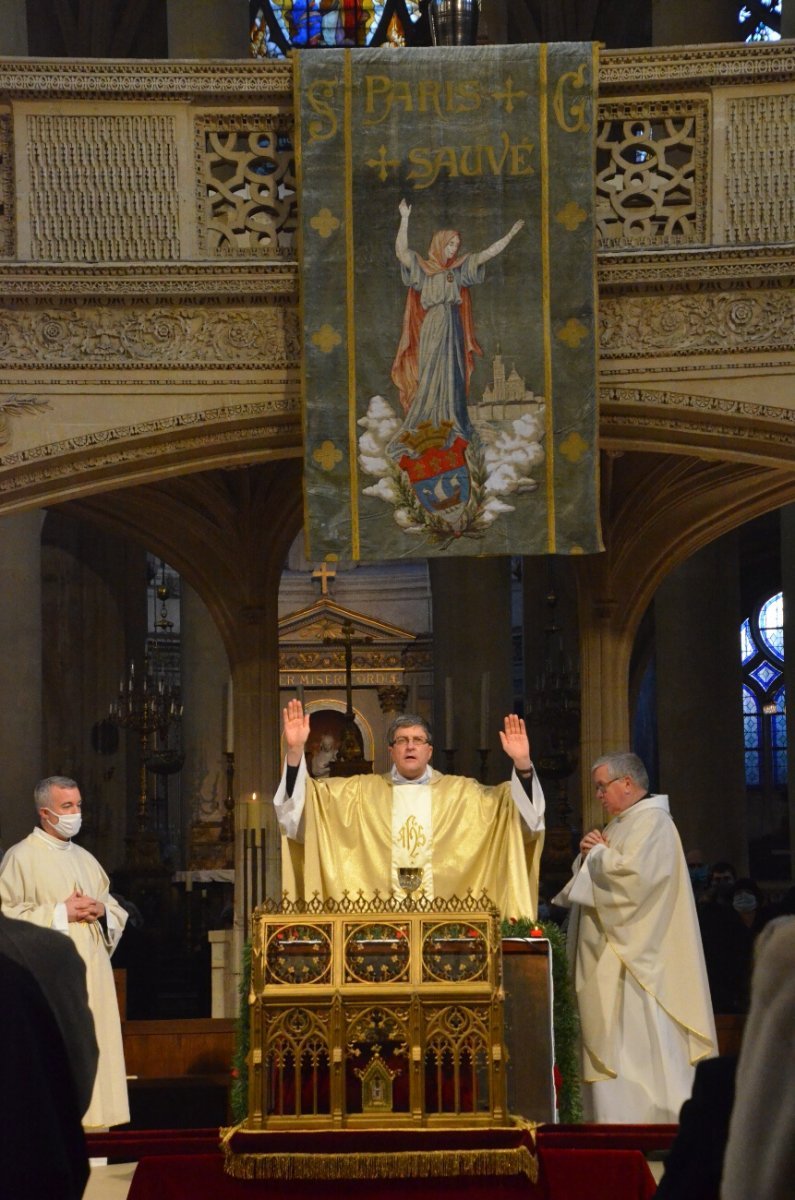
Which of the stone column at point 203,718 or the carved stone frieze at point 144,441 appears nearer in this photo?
the carved stone frieze at point 144,441

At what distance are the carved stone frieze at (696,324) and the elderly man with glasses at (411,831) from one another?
3.62m

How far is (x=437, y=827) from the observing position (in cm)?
740

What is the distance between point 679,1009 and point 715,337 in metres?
4.10

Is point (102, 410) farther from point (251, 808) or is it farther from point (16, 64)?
point (251, 808)

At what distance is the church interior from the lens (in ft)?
33.5

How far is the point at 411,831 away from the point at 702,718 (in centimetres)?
946

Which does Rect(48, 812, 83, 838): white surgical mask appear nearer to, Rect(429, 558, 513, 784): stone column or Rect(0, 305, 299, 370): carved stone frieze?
Rect(0, 305, 299, 370): carved stone frieze

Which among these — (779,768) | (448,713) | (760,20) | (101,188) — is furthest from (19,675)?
(779,768)

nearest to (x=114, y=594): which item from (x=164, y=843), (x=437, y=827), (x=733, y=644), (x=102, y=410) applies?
(x=164, y=843)

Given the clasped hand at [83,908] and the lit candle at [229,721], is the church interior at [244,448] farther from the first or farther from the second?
the clasped hand at [83,908]

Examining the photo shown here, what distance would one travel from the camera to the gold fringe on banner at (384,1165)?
5645 mm

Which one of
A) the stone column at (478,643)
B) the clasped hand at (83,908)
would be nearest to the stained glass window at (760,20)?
the stone column at (478,643)

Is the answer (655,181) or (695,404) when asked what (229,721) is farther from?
(655,181)

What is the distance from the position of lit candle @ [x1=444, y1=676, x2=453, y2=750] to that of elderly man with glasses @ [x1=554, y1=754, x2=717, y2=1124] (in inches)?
260
